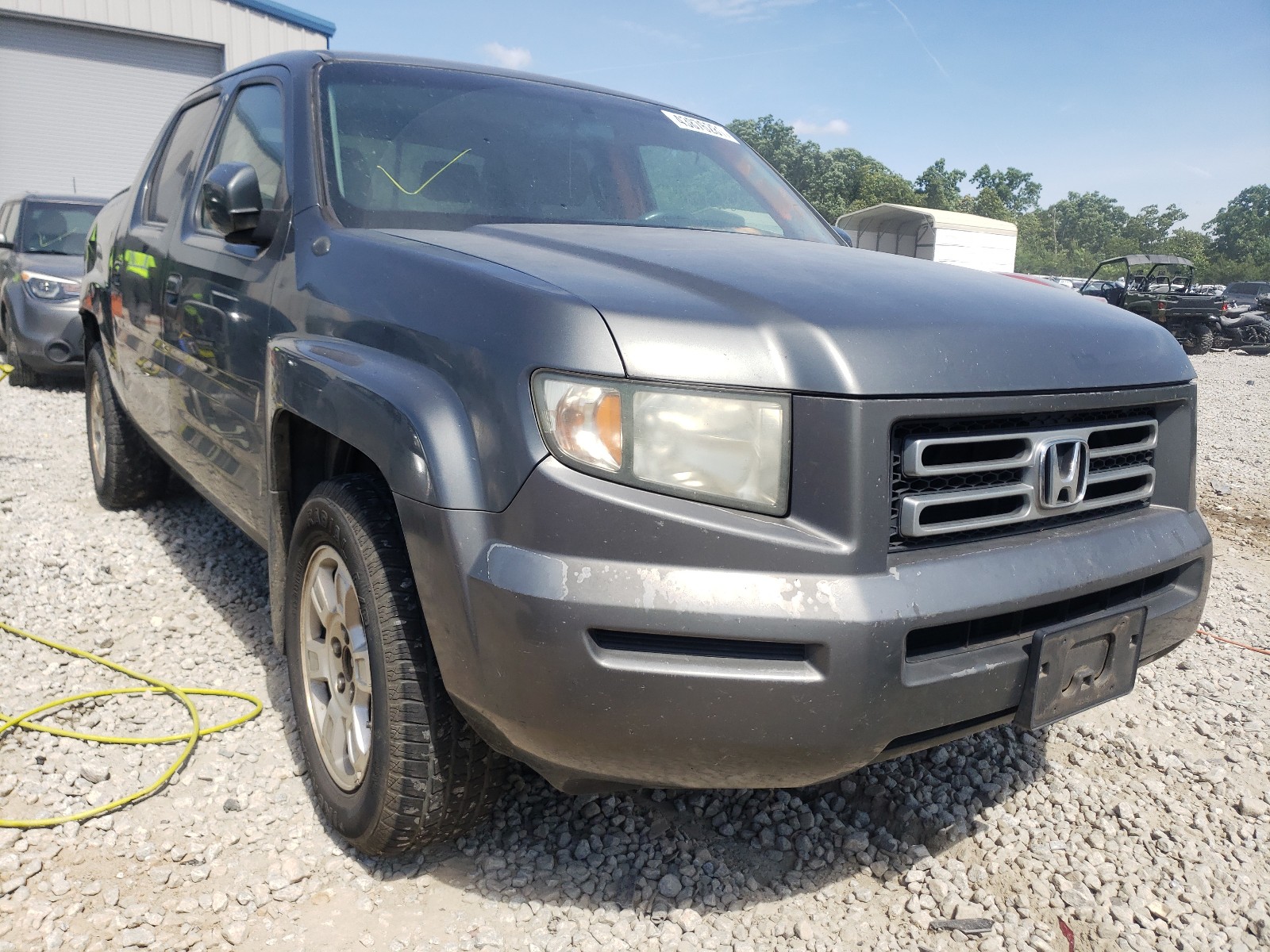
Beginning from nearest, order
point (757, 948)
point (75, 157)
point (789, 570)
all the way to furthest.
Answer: point (789, 570) → point (757, 948) → point (75, 157)

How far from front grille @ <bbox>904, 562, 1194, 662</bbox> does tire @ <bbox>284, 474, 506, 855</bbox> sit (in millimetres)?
893

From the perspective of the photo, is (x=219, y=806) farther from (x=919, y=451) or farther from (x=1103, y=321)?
(x=1103, y=321)

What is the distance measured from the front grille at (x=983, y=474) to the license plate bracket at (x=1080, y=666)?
0.71 feet

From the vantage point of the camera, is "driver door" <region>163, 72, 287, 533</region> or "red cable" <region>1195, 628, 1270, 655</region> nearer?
"driver door" <region>163, 72, 287, 533</region>

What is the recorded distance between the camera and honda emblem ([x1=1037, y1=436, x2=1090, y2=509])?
1843 mm

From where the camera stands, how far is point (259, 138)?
9.61 feet

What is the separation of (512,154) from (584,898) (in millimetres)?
1934

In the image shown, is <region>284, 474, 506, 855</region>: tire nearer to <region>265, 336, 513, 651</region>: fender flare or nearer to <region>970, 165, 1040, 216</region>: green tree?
<region>265, 336, 513, 651</region>: fender flare

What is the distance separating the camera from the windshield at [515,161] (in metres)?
2.51

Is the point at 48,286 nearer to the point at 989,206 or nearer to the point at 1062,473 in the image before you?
the point at 1062,473

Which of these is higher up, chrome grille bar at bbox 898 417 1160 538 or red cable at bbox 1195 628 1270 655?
chrome grille bar at bbox 898 417 1160 538

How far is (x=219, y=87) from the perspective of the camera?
3514 mm

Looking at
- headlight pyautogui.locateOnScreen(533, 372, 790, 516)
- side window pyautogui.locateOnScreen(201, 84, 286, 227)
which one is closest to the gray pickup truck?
headlight pyautogui.locateOnScreen(533, 372, 790, 516)

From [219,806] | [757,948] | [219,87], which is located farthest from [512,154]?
[757,948]
